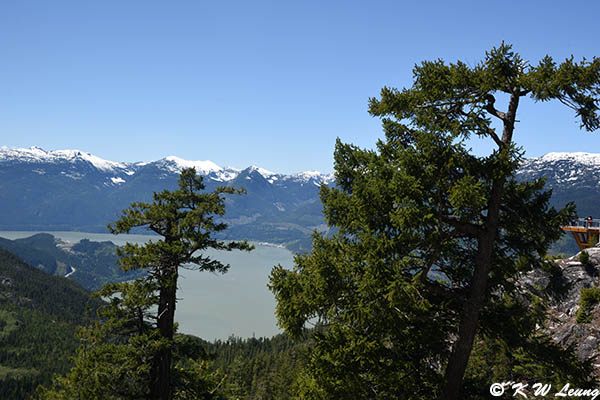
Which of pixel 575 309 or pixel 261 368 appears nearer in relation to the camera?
pixel 575 309

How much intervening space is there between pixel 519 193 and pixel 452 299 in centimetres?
294

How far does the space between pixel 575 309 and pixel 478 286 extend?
18622 mm

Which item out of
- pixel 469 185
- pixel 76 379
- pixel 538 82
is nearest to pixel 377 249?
pixel 469 185

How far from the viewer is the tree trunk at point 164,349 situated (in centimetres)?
1499

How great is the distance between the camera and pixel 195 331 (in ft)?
626

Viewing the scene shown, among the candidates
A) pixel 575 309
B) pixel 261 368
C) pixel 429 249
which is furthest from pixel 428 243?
pixel 261 368

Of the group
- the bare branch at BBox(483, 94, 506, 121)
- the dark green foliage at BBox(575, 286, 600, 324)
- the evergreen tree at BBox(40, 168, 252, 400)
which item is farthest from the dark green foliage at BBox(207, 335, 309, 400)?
the bare branch at BBox(483, 94, 506, 121)

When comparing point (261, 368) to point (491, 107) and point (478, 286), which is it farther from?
point (491, 107)

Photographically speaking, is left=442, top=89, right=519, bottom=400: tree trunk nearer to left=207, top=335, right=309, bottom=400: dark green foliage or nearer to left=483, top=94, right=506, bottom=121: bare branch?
left=483, top=94, right=506, bottom=121: bare branch

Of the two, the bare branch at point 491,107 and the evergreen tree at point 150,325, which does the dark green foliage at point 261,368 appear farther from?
the bare branch at point 491,107

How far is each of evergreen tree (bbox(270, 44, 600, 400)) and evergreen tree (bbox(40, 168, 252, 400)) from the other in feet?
25.3

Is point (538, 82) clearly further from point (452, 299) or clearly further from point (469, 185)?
point (452, 299)

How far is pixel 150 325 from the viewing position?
1545cm

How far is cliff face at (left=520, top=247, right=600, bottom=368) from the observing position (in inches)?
728
